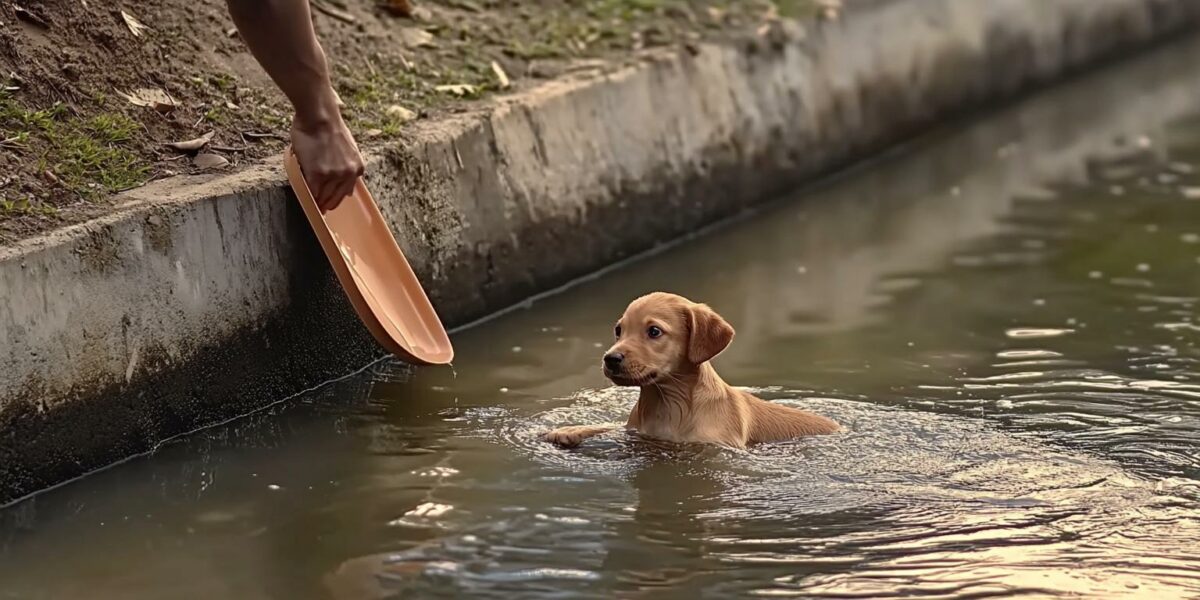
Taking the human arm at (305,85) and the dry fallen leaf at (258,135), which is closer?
the human arm at (305,85)

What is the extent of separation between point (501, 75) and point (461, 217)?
1485mm

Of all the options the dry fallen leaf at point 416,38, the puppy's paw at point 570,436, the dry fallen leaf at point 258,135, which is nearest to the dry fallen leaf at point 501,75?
the dry fallen leaf at point 416,38

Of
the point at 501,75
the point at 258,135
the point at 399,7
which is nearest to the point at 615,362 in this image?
the point at 258,135

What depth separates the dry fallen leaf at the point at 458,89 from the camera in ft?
32.8

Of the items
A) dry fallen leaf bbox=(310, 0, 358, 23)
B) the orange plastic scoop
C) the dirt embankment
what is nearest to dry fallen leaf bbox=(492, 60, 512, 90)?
the dirt embankment

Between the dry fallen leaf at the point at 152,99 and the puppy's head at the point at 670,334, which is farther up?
the dry fallen leaf at the point at 152,99

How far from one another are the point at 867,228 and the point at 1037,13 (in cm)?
514

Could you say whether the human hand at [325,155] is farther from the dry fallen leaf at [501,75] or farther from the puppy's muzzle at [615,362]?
the dry fallen leaf at [501,75]

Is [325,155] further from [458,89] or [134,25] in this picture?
[458,89]

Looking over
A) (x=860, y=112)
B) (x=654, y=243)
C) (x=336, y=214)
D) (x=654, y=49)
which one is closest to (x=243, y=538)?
(x=336, y=214)

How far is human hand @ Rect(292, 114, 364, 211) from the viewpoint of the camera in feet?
25.6

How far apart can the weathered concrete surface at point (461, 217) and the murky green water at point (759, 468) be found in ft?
0.79

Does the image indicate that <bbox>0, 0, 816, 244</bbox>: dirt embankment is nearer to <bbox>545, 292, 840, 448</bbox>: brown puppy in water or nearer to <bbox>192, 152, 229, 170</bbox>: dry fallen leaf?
<bbox>192, 152, 229, 170</bbox>: dry fallen leaf

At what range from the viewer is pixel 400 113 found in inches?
371
